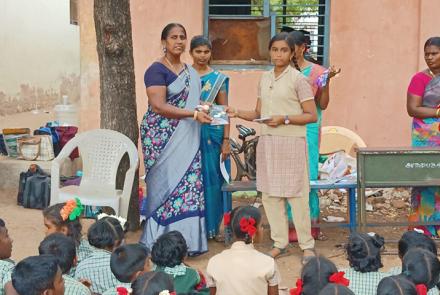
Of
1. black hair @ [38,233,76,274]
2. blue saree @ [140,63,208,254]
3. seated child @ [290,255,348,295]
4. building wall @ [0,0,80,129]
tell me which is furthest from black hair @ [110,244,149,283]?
building wall @ [0,0,80,129]

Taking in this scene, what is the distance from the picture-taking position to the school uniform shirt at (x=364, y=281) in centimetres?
387

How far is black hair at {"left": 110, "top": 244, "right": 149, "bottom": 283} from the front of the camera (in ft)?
12.5

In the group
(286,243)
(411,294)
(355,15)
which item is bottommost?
(286,243)

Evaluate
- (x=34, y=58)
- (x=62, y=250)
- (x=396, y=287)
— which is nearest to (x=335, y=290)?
(x=396, y=287)

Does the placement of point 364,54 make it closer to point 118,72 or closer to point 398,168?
point 398,168

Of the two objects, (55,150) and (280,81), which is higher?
(280,81)

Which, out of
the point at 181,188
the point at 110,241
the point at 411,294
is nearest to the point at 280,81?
the point at 181,188

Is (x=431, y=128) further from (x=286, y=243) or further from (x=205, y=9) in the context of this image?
(x=205, y=9)

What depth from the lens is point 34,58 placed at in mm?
15961

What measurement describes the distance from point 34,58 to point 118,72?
10.1 m

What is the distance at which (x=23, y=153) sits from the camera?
27.4 ft

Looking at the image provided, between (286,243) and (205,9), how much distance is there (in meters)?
3.60

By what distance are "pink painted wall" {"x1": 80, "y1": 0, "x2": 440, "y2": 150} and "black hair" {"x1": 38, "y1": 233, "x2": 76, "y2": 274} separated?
183 inches

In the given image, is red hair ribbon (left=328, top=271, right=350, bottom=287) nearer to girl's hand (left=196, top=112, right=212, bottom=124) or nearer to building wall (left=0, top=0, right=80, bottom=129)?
girl's hand (left=196, top=112, right=212, bottom=124)
